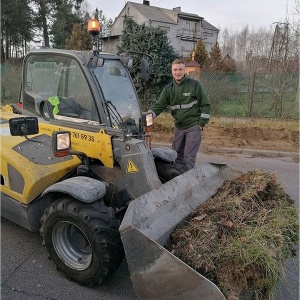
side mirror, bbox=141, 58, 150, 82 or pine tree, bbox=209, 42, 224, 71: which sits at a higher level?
pine tree, bbox=209, 42, 224, 71

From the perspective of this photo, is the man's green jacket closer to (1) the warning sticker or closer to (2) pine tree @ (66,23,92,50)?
(1) the warning sticker

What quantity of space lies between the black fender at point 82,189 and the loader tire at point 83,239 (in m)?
0.09

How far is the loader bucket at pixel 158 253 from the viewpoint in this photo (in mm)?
2172

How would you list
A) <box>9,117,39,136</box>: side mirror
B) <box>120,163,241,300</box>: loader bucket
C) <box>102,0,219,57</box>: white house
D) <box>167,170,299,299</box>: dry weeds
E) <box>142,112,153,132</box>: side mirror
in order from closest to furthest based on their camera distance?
<box>120,163,241,300</box>: loader bucket, <box>167,170,299,299</box>: dry weeds, <box>9,117,39,136</box>: side mirror, <box>142,112,153,132</box>: side mirror, <box>102,0,219,57</box>: white house

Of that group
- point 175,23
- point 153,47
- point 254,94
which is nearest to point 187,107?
point 254,94

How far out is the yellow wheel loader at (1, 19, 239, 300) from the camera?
2.36 m

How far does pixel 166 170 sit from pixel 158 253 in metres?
1.82

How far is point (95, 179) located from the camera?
321 cm

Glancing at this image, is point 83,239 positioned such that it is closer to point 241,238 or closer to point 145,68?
point 241,238

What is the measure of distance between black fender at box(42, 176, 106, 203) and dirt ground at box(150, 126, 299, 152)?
6.02m

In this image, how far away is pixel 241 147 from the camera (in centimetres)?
848

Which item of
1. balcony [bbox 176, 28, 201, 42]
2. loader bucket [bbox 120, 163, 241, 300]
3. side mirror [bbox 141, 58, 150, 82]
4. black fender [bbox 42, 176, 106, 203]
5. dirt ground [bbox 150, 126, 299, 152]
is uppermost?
balcony [bbox 176, 28, 201, 42]

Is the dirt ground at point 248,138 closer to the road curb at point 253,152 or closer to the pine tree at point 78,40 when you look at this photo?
the road curb at point 253,152

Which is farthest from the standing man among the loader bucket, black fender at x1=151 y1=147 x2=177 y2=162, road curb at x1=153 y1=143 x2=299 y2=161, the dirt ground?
the dirt ground
